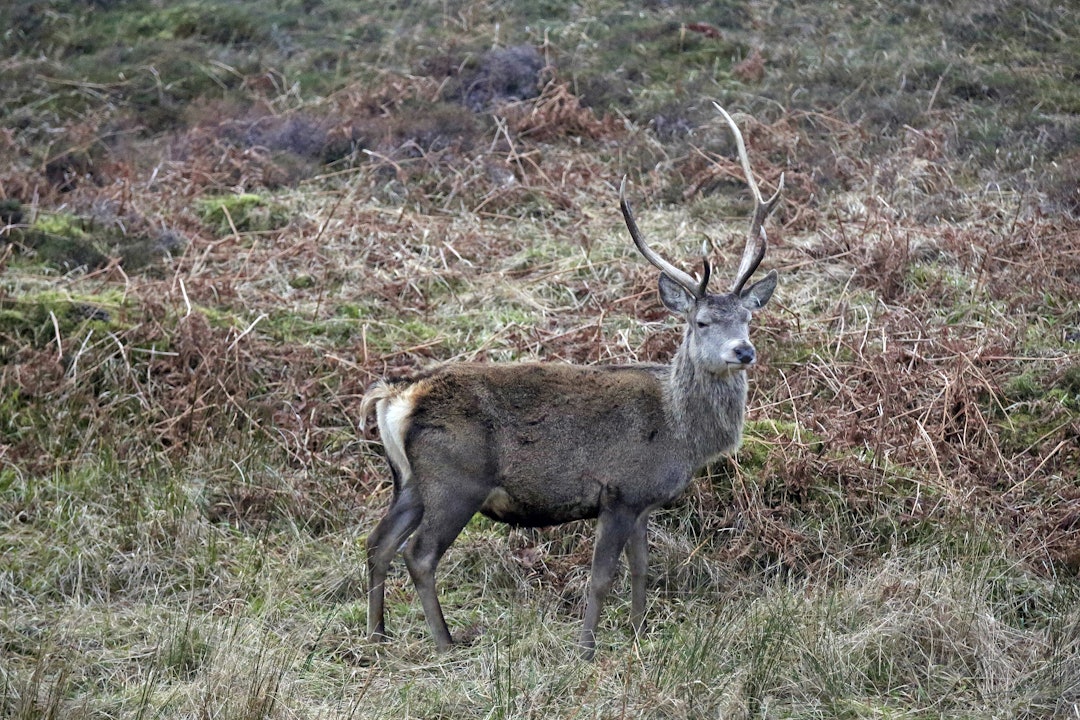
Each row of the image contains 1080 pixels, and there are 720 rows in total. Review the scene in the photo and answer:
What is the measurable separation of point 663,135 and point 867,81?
259 centimetres

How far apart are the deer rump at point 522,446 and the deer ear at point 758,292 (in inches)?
33.6

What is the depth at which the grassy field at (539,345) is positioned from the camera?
555 cm

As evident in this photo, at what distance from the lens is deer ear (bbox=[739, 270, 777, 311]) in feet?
22.3

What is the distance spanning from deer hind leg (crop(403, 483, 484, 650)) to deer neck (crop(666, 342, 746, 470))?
4.07 ft

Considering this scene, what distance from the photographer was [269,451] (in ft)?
26.5

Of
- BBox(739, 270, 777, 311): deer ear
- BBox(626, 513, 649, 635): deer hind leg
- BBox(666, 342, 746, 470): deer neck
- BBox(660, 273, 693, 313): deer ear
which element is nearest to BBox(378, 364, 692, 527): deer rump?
BBox(666, 342, 746, 470): deer neck

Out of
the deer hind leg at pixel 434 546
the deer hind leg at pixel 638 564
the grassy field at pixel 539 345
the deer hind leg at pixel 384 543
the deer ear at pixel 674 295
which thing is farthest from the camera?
the deer ear at pixel 674 295

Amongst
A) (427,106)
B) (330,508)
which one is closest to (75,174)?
(427,106)

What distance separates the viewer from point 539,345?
8.95 meters

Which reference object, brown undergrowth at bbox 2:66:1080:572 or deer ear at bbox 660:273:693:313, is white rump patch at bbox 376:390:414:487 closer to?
brown undergrowth at bbox 2:66:1080:572

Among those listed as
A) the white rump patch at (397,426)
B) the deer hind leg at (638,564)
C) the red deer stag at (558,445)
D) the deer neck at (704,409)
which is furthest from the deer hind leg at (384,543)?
the deer neck at (704,409)

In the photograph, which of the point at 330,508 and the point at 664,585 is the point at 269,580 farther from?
the point at 664,585

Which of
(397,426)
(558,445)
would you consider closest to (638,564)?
(558,445)

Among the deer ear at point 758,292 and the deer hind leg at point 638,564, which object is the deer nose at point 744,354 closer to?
the deer ear at point 758,292
